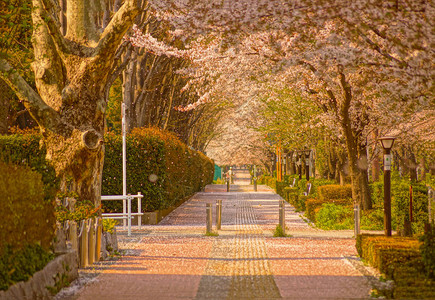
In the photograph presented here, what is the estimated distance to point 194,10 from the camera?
11930 millimetres

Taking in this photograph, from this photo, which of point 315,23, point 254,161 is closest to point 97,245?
point 315,23

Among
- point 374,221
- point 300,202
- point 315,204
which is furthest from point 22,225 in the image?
point 300,202

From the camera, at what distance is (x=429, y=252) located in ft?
28.3

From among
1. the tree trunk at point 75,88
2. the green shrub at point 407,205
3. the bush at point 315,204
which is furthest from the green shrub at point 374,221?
the tree trunk at point 75,88

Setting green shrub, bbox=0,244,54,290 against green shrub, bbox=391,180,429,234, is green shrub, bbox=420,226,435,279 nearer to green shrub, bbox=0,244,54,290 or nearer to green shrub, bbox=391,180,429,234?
green shrub, bbox=0,244,54,290

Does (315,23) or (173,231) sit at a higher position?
(315,23)

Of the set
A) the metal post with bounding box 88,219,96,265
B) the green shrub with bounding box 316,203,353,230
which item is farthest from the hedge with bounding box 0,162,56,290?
the green shrub with bounding box 316,203,353,230

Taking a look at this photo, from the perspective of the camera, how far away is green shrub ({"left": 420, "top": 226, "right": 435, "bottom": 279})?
859 centimetres

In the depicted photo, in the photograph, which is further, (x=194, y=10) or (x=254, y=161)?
(x=254, y=161)

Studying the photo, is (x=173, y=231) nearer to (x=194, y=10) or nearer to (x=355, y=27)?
(x=194, y=10)

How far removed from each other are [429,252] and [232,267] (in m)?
3.65

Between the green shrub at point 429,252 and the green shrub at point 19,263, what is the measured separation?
5024 mm

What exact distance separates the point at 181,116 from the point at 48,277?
32738 millimetres

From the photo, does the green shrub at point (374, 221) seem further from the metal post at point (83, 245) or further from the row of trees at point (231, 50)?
the metal post at point (83, 245)
